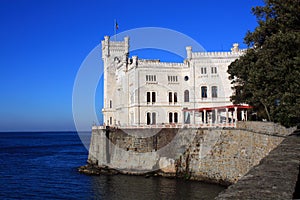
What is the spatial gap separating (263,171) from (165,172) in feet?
98.5

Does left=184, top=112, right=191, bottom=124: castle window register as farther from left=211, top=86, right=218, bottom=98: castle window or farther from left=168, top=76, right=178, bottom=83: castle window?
left=168, top=76, right=178, bottom=83: castle window

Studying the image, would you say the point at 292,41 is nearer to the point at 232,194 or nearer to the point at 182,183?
the point at 232,194

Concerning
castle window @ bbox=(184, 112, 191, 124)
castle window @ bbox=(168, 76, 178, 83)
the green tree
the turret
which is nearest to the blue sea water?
the green tree

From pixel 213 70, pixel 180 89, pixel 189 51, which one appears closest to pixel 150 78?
pixel 180 89

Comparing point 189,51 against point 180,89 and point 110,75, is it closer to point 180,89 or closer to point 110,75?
point 180,89

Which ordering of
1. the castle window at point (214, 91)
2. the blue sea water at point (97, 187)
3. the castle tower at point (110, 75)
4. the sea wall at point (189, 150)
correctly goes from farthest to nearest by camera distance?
the castle tower at point (110, 75) → the castle window at point (214, 91) → the blue sea water at point (97, 187) → the sea wall at point (189, 150)

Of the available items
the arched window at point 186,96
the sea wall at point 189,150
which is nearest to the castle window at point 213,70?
the arched window at point 186,96

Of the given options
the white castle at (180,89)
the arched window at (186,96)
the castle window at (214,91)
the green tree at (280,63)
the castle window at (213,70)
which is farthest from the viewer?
the arched window at (186,96)

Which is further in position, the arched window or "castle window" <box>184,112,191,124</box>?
the arched window

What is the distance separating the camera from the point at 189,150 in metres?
37.3

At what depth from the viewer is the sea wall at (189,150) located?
2802cm

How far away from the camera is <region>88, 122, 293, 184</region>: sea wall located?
91.9 feet

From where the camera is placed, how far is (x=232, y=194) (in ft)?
21.9

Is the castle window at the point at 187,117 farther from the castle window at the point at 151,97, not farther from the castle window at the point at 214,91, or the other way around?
the castle window at the point at 151,97
